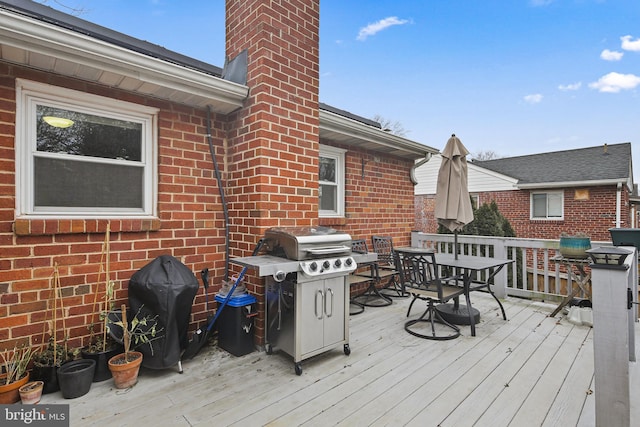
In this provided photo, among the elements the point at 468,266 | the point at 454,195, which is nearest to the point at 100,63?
the point at 454,195

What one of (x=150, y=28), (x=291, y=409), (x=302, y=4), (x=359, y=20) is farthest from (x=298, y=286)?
(x=359, y=20)

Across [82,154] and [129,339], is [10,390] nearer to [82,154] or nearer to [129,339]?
Answer: [129,339]

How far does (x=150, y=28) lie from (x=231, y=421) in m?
7.63

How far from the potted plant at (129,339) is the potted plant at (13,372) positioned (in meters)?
0.55

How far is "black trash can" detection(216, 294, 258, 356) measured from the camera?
116 inches

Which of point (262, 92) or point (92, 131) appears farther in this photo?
point (262, 92)

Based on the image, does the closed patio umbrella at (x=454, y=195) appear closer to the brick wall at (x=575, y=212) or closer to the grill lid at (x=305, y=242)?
the grill lid at (x=305, y=242)

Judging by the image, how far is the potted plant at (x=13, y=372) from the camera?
2.12 m

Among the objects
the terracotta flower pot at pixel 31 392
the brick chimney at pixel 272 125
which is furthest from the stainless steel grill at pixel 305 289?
the terracotta flower pot at pixel 31 392

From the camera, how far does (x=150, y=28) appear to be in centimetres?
649

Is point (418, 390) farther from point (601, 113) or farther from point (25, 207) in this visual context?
point (601, 113)

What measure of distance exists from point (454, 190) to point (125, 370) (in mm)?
3973

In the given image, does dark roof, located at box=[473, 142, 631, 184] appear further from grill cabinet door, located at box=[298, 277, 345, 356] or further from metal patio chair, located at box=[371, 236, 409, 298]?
grill cabinet door, located at box=[298, 277, 345, 356]

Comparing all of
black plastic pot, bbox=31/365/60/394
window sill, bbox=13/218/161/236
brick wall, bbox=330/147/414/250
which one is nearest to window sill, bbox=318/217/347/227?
brick wall, bbox=330/147/414/250
